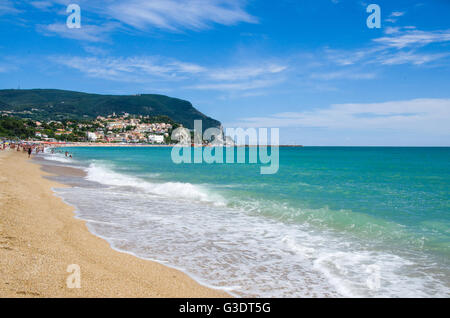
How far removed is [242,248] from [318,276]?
222 cm

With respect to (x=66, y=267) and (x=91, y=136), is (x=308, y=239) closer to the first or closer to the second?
(x=66, y=267)

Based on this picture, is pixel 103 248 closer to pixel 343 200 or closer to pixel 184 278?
pixel 184 278

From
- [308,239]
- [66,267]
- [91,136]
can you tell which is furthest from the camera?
[91,136]

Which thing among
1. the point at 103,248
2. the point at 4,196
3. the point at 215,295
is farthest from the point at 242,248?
the point at 4,196

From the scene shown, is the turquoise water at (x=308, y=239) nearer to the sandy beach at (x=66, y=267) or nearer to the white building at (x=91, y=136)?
the sandy beach at (x=66, y=267)

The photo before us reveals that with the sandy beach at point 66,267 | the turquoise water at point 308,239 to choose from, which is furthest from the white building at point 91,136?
the sandy beach at point 66,267

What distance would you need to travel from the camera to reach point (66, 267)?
5562 mm


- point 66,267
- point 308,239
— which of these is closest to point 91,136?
point 308,239

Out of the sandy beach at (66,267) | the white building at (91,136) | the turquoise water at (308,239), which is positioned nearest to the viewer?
the sandy beach at (66,267)

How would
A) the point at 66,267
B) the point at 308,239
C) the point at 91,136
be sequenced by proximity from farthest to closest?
the point at 91,136, the point at 308,239, the point at 66,267

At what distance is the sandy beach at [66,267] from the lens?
4746 mm

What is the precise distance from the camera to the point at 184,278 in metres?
5.85


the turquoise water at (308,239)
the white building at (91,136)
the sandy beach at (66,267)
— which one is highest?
the white building at (91,136)

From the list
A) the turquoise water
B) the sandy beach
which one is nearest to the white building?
the turquoise water
